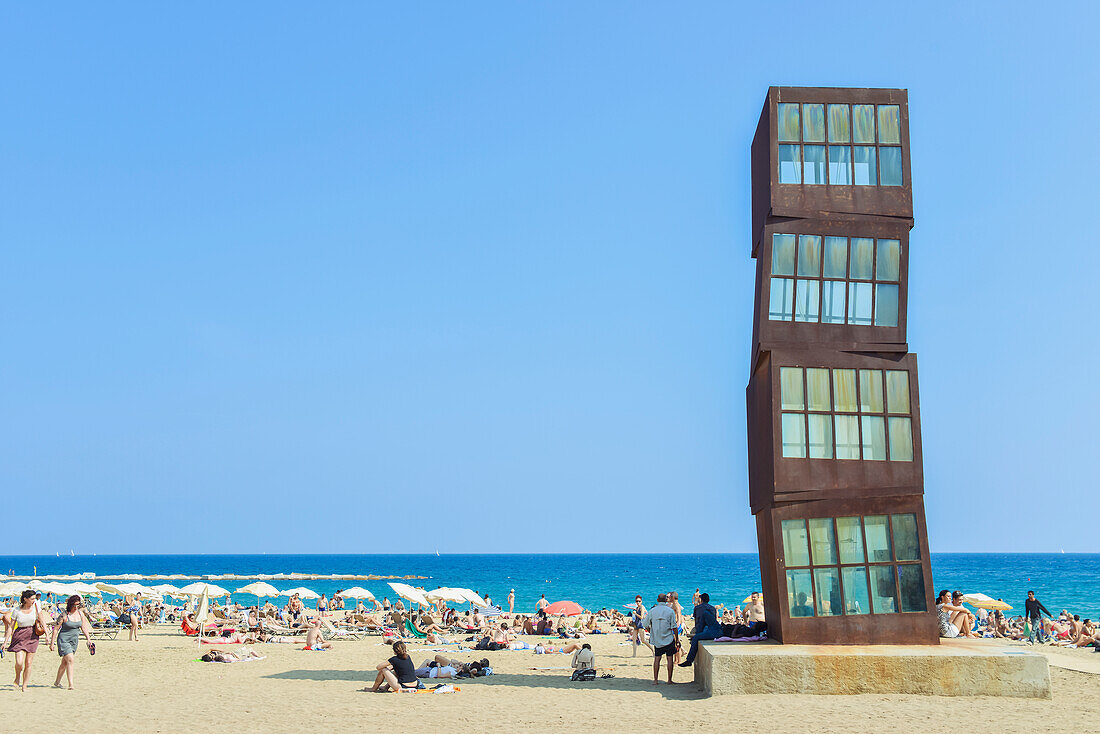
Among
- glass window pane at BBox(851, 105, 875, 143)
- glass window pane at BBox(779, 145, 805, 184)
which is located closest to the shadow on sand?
glass window pane at BBox(779, 145, 805, 184)

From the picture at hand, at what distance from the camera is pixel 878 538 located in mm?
15734

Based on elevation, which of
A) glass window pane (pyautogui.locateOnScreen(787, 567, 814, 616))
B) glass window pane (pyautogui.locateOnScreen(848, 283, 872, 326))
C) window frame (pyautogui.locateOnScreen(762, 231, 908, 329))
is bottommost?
glass window pane (pyautogui.locateOnScreen(787, 567, 814, 616))

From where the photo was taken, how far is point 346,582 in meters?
125

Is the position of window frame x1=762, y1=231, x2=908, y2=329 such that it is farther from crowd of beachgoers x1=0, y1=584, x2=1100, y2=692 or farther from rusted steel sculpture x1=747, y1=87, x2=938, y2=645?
crowd of beachgoers x1=0, y1=584, x2=1100, y2=692

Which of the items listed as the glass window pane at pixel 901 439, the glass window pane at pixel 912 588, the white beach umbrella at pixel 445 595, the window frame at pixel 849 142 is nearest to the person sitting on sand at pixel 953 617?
the glass window pane at pixel 912 588

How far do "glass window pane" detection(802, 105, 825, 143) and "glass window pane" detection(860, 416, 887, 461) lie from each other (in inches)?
184

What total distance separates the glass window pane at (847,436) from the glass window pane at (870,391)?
0.29 meters

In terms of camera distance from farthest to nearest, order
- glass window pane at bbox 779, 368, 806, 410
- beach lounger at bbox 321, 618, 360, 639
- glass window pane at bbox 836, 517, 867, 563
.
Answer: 1. beach lounger at bbox 321, 618, 360, 639
2. glass window pane at bbox 779, 368, 806, 410
3. glass window pane at bbox 836, 517, 867, 563

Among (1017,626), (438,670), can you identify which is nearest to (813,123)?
(438,670)

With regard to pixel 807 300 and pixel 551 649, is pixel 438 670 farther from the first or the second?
pixel 807 300

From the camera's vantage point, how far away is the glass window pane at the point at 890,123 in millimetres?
16734

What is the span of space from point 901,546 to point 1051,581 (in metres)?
107

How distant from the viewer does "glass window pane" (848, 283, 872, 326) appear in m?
16.4

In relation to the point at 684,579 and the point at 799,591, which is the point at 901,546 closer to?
the point at 799,591
